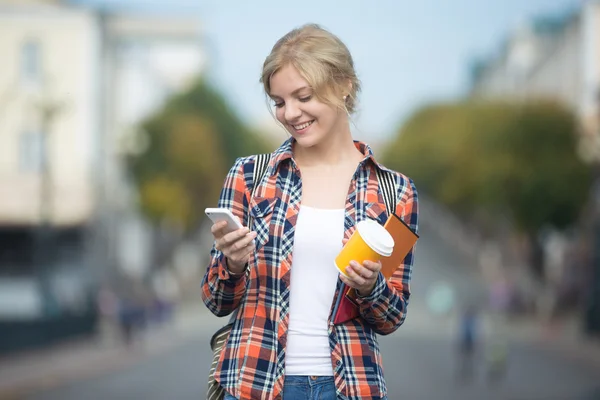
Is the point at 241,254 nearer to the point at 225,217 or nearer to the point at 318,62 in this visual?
the point at 225,217

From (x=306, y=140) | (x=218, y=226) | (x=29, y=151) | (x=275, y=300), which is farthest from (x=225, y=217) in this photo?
(x=29, y=151)

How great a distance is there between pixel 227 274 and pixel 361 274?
13.9 inches

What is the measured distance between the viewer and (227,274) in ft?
9.18

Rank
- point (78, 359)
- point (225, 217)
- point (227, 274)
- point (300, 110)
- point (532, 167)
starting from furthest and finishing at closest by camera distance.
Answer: point (532, 167), point (78, 359), point (300, 110), point (227, 274), point (225, 217)

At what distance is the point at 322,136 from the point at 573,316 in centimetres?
3636

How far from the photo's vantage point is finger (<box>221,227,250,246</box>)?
2.67m

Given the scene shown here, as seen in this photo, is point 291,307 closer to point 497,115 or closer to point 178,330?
point 178,330

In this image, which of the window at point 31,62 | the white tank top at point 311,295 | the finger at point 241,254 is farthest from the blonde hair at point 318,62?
the window at point 31,62

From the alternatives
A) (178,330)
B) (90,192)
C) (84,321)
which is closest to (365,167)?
(84,321)

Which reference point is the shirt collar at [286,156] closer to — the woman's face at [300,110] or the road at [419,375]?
the woman's face at [300,110]

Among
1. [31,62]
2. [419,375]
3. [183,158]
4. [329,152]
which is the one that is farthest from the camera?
[183,158]

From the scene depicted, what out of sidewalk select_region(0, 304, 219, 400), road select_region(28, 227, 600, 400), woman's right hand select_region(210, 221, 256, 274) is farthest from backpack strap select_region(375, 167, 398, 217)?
sidewalk select_region(0, 304, 219, 400)

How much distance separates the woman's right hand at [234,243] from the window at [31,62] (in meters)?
41.2

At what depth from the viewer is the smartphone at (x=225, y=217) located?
262 cm
